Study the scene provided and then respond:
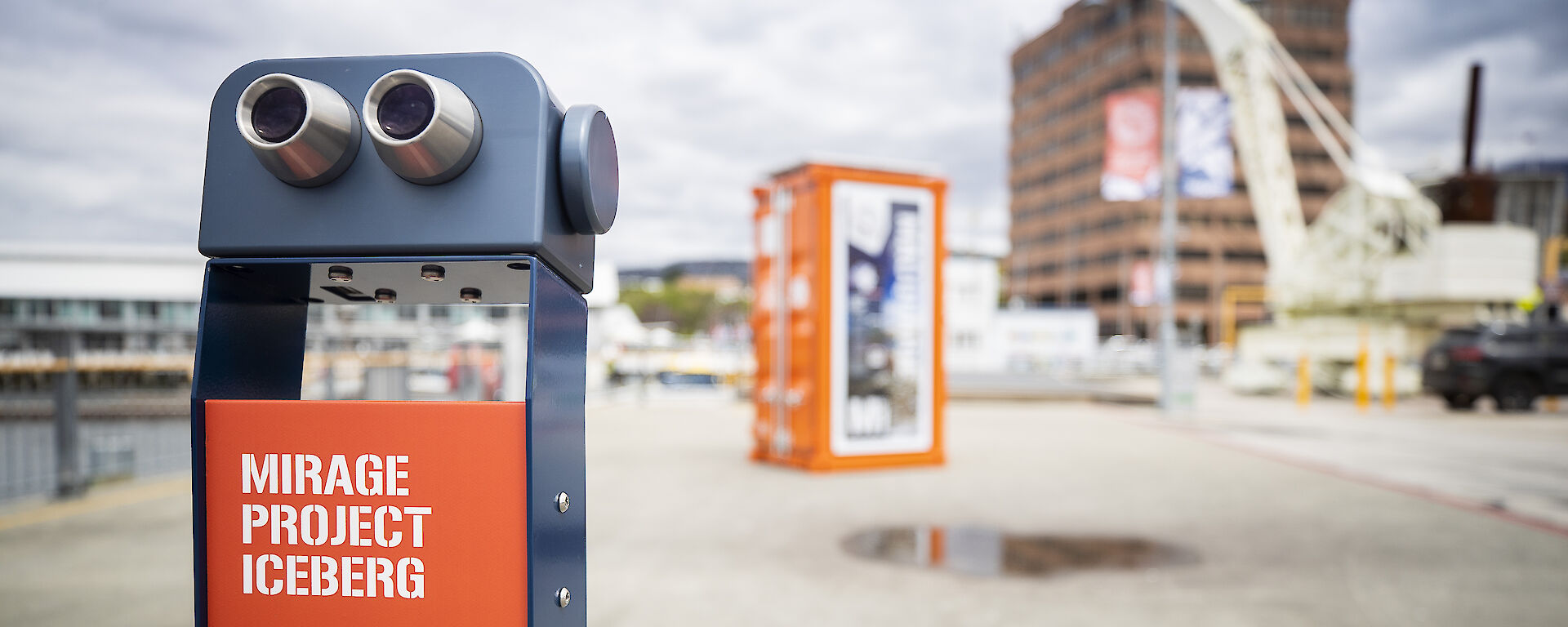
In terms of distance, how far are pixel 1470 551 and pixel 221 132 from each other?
680cm

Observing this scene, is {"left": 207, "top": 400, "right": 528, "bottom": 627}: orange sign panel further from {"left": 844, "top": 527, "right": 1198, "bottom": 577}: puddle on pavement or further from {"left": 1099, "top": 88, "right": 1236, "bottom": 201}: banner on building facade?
{"left": 1099, "top": 88, "right": 1236, "bottom": 201}: banner on building facade

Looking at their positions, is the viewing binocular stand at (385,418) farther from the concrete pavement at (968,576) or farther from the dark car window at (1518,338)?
the dark car window at (1518,338)

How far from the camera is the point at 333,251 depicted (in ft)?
5.68

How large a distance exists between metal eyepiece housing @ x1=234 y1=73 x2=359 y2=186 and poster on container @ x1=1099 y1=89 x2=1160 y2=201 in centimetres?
1535

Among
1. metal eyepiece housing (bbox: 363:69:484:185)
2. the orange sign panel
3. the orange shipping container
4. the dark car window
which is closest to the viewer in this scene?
metal eyepiece housing (bbox: 363:69:484:185)

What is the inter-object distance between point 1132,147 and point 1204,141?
4.37 feet

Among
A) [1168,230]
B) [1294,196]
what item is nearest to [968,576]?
[1168,230]

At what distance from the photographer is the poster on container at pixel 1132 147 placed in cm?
1557

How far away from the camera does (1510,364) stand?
1697 centimetres

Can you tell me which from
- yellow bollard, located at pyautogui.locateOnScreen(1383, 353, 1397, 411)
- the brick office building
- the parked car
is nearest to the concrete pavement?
the parked car

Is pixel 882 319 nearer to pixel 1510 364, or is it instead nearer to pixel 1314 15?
pixel 1510 364

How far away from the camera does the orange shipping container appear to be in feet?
27.8

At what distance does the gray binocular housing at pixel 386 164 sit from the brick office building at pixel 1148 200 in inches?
2963

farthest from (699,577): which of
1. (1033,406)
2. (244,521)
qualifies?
(1033,406)
